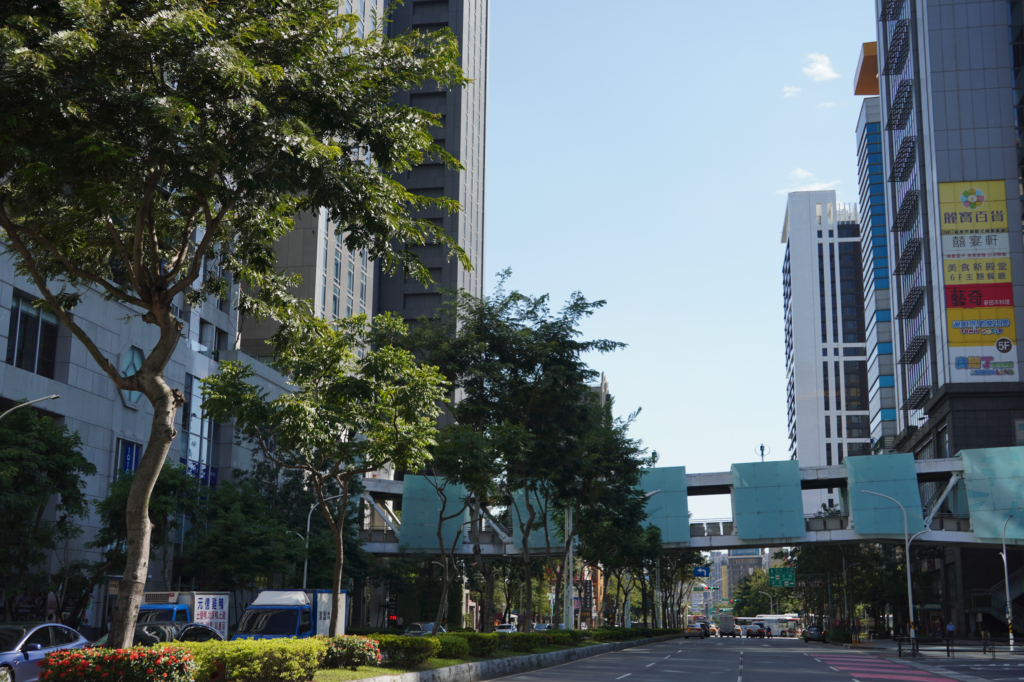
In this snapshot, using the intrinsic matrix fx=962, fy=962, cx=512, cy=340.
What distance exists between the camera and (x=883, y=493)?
68500 millimetres

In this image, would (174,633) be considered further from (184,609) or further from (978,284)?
(978,284)

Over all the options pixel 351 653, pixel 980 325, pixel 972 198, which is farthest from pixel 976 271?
pixel 351 653

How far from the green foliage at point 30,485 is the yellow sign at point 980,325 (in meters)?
64.4

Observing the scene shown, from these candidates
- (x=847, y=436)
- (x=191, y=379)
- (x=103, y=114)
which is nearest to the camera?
(x=103, y=114)

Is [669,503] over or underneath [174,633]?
over

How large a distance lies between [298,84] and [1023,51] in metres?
81.0

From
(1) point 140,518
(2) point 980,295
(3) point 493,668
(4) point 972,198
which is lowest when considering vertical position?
(3) point 493,668

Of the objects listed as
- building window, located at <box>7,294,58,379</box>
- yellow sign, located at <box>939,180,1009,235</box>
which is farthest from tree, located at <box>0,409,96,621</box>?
yellow sign, located at <box>939,180,1009,235</box>

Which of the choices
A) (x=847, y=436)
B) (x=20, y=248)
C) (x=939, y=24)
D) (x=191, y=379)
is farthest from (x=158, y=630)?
(x=847, y=436)

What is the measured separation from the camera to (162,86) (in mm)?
13422

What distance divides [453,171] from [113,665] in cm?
9350

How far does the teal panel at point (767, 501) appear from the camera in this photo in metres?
69.9

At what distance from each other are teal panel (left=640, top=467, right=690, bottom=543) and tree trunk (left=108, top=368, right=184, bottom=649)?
198 feet

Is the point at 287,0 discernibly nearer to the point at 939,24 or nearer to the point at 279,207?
the point at 279,207
